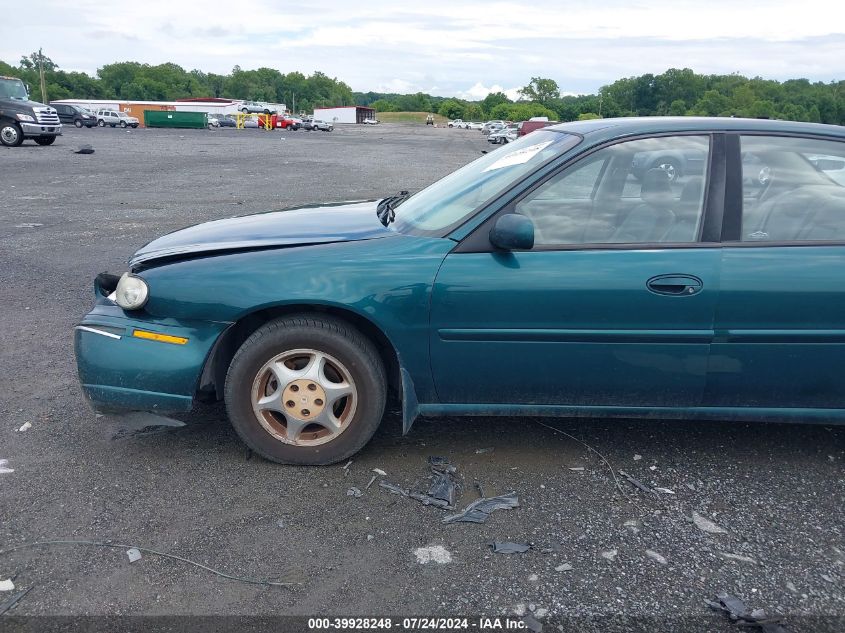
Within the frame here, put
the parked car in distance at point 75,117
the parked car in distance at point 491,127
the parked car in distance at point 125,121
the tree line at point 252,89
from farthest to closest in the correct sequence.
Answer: the tree line at point 252,89 < the parked car in distance at point 491,127 < the parked car in distance at point 125,121 < the parked car in distance at point 75,117

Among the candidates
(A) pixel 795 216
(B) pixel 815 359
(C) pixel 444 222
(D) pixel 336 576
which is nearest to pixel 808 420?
(B) pixel 815 359

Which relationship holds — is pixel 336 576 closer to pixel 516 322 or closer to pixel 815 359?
pixel 516 322

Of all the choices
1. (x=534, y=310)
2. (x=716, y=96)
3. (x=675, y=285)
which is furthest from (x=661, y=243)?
(x=716, y=96)

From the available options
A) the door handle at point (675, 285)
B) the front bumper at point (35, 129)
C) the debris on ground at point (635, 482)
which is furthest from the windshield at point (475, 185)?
the front bumper at point (35, 129)

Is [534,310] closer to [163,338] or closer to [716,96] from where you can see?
[163,338]

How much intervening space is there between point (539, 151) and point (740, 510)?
6.32ft

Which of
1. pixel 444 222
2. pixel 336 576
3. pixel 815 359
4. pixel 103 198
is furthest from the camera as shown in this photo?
pixel 103 198

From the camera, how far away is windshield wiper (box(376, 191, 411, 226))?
13.0 ft

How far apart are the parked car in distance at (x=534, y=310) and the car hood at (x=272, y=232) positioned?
0.10 ft

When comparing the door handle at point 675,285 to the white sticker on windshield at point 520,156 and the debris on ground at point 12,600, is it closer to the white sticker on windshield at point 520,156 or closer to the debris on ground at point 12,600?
the white sticker on windshield at point 520,156

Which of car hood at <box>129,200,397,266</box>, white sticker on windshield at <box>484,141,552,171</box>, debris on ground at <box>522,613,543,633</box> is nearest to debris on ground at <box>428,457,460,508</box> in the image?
debris on ground at <box>522,613,543,633</box>

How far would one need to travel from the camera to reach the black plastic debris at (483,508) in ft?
10.2

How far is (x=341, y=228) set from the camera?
3.76 m

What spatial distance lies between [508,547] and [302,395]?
1166 millimetres
